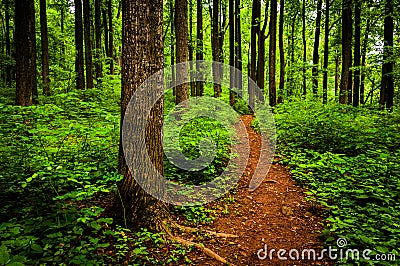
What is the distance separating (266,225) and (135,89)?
3445 mm

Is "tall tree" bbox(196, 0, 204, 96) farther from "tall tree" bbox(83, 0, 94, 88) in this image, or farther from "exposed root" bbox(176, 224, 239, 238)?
"exposed root" bbox(176, 224, 239, 238)

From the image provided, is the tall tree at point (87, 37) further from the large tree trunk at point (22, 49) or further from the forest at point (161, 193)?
the forest at point (161, 193)

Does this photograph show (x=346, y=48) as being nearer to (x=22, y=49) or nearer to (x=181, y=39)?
(x=181, y=39)

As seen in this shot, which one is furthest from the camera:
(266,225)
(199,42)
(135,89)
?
(199,42)

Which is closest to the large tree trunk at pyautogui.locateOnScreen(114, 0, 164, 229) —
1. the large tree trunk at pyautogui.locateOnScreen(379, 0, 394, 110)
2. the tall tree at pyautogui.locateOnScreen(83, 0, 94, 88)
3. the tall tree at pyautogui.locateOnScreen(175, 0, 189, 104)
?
the tall tree at pyautogui.locateOnScreen(175, 0, 189, 104)

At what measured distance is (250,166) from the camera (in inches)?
329

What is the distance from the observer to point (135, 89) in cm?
414

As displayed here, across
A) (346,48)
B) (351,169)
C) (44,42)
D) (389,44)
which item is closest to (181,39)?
(351,169)

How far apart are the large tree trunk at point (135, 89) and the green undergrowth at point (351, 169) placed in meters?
2.88

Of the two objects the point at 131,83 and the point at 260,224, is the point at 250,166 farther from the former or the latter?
the point at 131,83

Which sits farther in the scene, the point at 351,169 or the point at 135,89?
the point at 351,169

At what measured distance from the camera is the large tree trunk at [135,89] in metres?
4.06

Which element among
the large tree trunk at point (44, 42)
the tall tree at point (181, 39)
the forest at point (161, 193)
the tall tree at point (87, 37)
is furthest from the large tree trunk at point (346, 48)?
the large tree trunk at point (44, 42)

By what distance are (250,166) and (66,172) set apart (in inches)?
218
